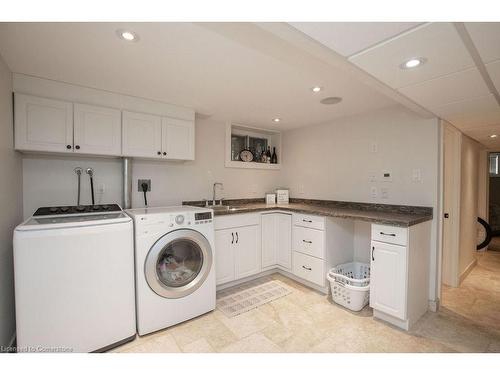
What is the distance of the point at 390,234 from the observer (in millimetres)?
1932

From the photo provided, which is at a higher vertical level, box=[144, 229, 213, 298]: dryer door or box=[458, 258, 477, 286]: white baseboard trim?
box=[144, 229, 213, 298]: dryer door

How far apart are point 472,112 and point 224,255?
2.65 metres

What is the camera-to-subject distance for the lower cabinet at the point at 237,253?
2537mm

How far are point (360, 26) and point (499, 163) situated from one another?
694 cm

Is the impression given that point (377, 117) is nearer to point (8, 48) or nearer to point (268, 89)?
point (268, 89)

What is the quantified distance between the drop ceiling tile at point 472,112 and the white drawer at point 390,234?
1045 mm

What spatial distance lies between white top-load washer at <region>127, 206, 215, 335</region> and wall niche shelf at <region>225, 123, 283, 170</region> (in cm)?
138

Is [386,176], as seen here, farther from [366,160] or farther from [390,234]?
[390,234]

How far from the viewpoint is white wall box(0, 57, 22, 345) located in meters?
1.50

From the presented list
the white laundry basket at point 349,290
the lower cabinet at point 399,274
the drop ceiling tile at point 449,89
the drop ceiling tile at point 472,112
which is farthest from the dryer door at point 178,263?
the drop ceiling tile at point 472,112

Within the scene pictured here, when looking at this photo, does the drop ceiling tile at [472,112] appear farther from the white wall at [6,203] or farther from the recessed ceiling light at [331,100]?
the white wall at [6,203]

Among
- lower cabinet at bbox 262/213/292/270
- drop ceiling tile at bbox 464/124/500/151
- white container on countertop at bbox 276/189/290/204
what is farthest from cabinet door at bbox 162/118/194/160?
drop ceiling tile at bbox 464/124/500/151

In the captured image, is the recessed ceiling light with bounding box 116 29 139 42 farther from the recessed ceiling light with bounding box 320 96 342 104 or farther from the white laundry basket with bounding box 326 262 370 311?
the white laundry basket with bounding box 326 262 370 311
